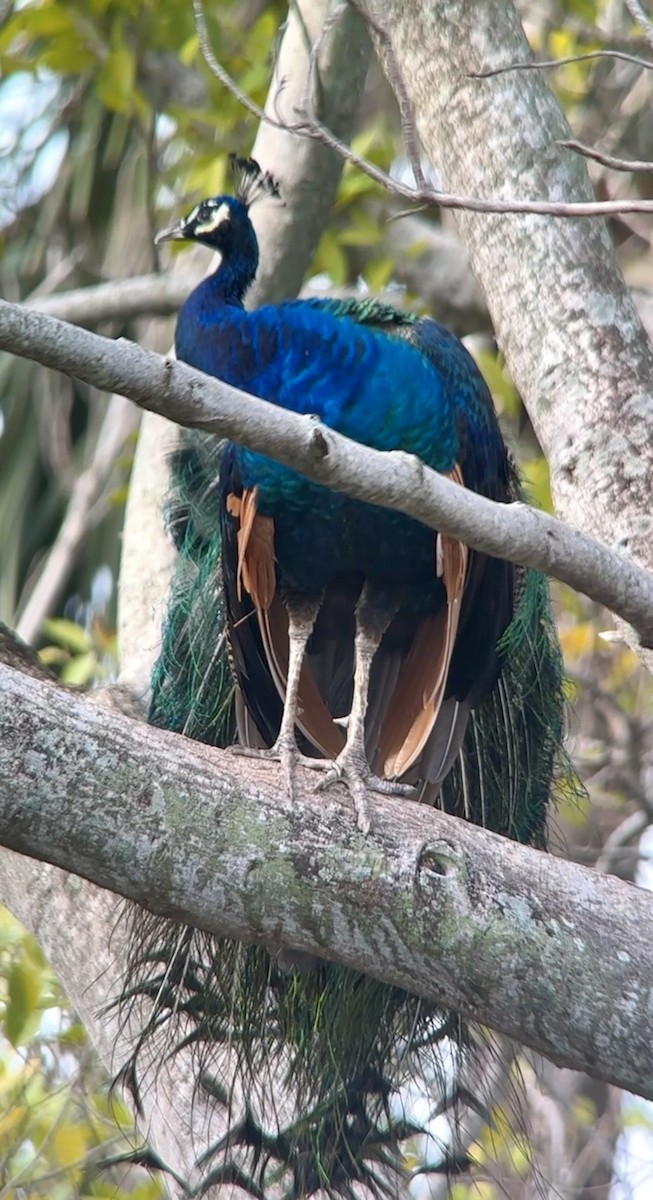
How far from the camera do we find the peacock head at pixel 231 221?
350 centimetres

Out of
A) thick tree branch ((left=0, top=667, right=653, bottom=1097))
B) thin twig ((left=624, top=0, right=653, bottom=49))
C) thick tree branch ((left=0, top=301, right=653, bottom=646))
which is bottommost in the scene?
thick tree branch ((left=0, top=667, right=653, bottom=1097))

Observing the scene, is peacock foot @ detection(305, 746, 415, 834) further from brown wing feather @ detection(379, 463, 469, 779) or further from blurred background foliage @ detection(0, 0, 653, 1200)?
blurred background foliage @ detection(0, 0, 653, 1200)

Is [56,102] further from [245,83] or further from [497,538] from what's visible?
[497,538]

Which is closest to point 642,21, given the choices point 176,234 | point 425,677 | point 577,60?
point 577,60

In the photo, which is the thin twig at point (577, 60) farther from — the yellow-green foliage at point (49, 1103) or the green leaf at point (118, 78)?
the yellow-green foliage at point (49, 1103)

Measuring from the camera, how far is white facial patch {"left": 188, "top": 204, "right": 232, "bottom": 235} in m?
3.51

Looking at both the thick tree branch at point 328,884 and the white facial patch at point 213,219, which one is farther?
the white facial patch at point 213,219

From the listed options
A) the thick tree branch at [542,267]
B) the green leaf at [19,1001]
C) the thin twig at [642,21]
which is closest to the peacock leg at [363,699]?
the thick tree branch at [542,267]

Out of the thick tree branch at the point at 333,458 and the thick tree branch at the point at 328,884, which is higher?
the thick tree branch at the point at 333,458

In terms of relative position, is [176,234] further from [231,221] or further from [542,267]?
[542,267]

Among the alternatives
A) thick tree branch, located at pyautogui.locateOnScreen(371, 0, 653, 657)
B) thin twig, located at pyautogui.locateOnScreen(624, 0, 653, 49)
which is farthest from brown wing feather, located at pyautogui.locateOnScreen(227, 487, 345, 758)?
thin twig, located at pyautogui.locateOnScreen(624, 0, 653, 49)

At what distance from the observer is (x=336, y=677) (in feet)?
11.4

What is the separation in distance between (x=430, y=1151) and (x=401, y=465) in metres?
1.43

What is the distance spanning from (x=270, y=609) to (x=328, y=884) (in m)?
1.18
